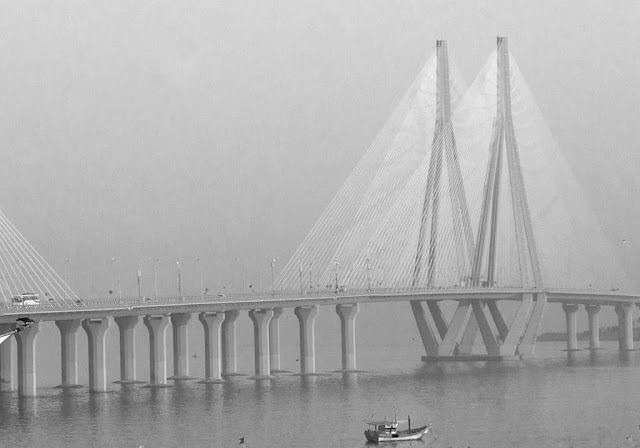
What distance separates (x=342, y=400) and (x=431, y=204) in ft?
85.2

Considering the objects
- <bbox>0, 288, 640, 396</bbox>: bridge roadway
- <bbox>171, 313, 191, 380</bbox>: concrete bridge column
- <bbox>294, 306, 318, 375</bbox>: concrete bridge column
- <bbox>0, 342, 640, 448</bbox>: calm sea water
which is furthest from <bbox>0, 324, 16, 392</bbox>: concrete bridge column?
<bbox>294, 306, 318, 375</bbox>: concrete bridge column

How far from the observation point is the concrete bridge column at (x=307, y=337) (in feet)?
411

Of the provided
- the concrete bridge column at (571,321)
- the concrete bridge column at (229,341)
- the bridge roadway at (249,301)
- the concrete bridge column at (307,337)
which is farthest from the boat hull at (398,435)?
the concrete bridge column at (571,321)

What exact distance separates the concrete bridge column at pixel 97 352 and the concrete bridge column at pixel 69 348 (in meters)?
0.97

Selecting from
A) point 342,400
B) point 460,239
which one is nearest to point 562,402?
point 342,400

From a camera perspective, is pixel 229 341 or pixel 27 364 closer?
pixel 27 364

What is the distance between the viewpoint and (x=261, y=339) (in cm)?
12206

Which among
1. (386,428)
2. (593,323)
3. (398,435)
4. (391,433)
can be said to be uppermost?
(593,323)

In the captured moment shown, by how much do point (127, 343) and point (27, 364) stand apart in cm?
1194

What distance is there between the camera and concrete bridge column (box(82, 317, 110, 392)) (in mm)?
105500

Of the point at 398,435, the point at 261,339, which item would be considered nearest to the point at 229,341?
the point at 261,339

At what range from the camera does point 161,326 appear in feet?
369

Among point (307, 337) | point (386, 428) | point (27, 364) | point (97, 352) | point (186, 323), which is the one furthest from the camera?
point (307, 337)

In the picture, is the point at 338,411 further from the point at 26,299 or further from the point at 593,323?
the point at 593,323
